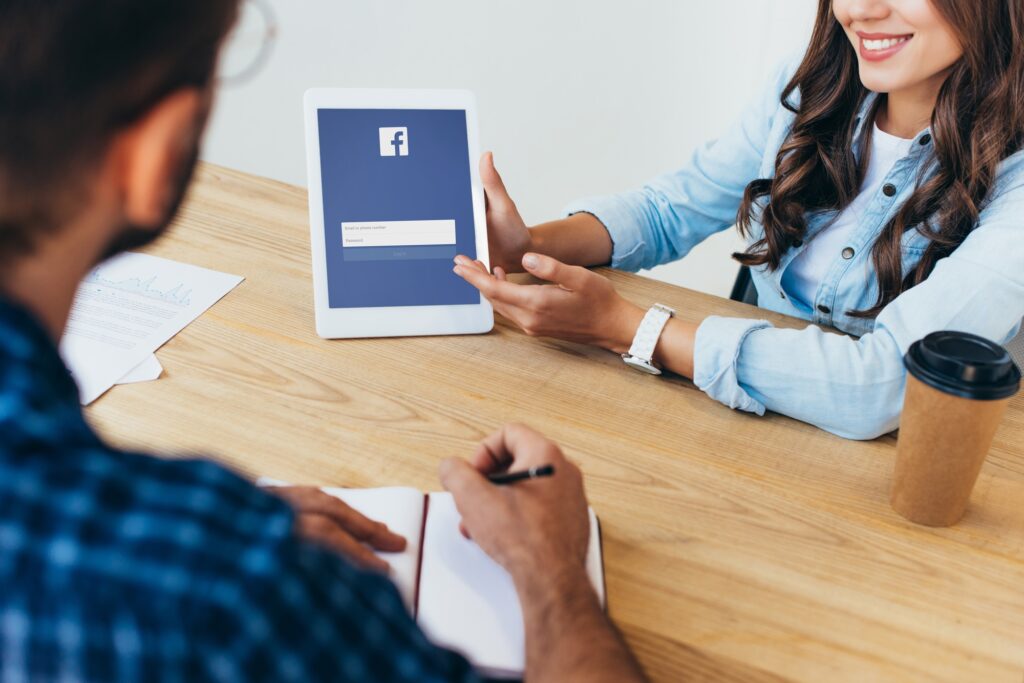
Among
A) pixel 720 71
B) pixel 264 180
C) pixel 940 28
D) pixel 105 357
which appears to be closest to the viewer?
pixel 105 357

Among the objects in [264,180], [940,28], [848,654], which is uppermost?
[940,28]

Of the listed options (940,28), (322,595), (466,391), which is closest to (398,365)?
(466,391)

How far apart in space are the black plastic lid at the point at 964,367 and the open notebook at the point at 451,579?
35 centimetres

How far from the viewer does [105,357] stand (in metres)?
1.17

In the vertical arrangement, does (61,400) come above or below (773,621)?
above

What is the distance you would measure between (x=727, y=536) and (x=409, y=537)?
0.31m

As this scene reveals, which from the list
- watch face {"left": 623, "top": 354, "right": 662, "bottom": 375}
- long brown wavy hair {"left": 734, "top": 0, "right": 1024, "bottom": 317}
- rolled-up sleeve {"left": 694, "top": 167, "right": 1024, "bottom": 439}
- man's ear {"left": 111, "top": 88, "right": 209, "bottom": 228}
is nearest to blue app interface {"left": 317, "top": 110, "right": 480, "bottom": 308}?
watch face {"left": 623, "top": 354, "right": 662, "bottom": 375}

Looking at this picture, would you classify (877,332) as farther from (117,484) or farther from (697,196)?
(117,484)

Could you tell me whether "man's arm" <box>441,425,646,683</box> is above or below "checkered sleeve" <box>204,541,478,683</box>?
below

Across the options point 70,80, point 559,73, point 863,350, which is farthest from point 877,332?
point 559,73

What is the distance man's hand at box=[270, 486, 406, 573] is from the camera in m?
0.87

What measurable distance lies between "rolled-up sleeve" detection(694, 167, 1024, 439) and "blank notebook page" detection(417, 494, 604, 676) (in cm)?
33

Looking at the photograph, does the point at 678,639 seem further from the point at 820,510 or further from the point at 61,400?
the point at 61,400

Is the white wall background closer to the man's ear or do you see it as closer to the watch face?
the watch face
